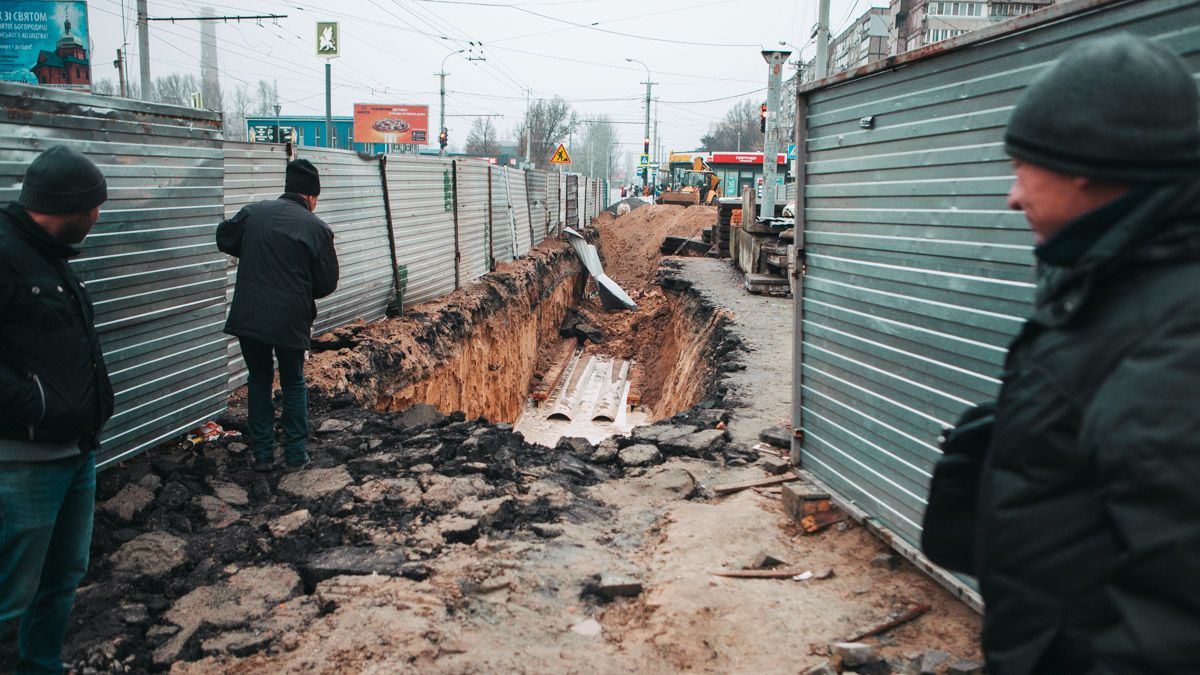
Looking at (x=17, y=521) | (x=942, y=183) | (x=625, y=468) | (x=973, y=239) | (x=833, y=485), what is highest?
(x=942, y=183)

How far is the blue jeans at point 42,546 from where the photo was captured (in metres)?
2.64

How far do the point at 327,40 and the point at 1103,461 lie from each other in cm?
2196

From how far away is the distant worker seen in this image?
3.67 ft

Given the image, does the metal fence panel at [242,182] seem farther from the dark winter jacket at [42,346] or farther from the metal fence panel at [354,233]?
the dark winter jacket at [42,346]

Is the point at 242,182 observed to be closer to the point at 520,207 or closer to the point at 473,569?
the point at 473,569

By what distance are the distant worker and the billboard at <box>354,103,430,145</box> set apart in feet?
141

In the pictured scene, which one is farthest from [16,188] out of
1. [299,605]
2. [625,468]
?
[625,468]

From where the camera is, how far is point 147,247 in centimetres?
457

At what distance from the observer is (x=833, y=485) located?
4457 millimetres

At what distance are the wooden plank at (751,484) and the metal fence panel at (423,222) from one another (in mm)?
5998

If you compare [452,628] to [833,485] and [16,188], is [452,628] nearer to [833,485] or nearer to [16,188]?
[833,485]

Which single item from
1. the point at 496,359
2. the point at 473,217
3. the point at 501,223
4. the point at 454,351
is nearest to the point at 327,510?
the point at 454,351

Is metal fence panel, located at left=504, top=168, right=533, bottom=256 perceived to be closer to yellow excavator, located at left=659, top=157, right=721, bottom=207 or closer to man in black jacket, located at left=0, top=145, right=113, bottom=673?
man in black jacket, located at left=0, top=145, right=113, bottom=673

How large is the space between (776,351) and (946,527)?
322 inches
